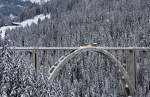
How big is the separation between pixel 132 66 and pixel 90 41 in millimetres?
26231

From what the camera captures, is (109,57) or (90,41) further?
(90,41)

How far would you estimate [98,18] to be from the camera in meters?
105

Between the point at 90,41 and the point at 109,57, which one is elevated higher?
the point at 90,41

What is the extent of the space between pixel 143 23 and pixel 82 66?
60.4 ft

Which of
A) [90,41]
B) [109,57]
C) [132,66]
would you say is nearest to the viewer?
[109,57]

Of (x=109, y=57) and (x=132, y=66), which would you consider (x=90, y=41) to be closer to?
(x=132, y=66)

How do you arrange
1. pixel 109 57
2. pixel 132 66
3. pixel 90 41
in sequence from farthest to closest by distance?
pixel 90 41, pixel 132 66, pixel 109 57

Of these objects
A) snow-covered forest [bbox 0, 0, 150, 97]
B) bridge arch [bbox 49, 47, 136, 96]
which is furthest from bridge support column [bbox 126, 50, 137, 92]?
snow-covered forest [bbox 0, 0, 150, 97]

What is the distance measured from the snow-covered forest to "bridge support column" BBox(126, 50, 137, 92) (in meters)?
1.37

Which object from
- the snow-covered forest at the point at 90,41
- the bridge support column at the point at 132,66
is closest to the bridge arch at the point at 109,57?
the bridge support column at the point at 132,66

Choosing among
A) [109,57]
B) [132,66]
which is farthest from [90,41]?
[109,57]

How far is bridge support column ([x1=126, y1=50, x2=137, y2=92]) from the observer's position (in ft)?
199

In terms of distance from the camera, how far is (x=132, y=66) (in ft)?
204

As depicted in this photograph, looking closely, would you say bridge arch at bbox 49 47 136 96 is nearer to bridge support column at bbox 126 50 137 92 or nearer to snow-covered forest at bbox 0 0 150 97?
bridge support column at bbox 126 50 137 92
